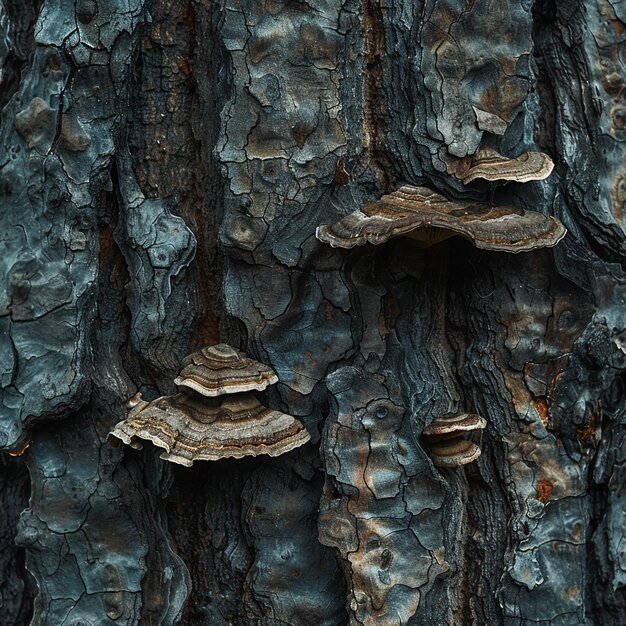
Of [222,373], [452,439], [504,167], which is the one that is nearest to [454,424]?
[452,439]

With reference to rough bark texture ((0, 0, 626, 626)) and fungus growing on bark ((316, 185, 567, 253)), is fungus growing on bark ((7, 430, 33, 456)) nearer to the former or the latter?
rough bark texture ((0, 0, 626, 626))

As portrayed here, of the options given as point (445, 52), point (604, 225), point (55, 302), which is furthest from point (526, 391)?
point (55, 302)

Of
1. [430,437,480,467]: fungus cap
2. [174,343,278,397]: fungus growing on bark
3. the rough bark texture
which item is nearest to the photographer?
[174,343,278,397]: fungus growing on bark

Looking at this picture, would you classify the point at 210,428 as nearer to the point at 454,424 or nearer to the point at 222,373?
the point at 222,373

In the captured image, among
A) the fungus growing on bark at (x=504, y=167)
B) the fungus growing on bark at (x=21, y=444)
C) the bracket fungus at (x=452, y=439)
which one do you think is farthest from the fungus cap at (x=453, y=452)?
the fungus growing on bark at (x=21, y=444)

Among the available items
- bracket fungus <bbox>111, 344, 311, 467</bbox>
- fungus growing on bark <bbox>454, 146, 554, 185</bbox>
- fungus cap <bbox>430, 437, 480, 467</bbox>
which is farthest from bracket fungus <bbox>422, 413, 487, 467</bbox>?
fungus growing on bark <bbox>454, 146, 554, 185</bbox>
